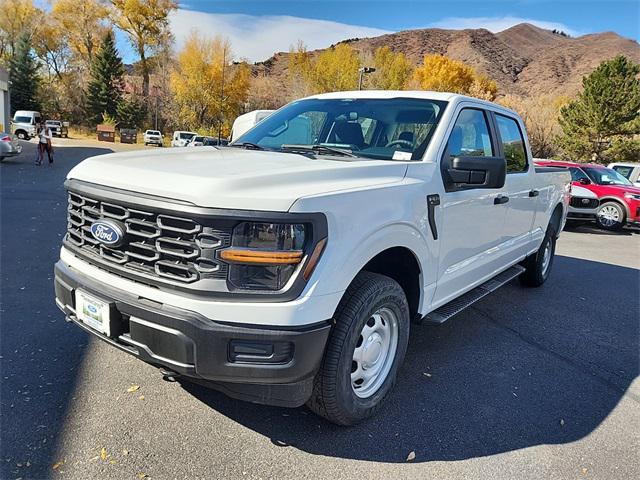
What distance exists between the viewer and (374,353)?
291 centimetres

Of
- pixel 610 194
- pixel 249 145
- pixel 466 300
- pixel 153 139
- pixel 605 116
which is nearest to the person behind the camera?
pixel 249 145

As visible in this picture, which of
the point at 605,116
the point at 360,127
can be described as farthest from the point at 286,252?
the point at 605,116

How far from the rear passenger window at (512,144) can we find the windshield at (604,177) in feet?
32.1

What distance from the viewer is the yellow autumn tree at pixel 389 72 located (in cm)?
5200

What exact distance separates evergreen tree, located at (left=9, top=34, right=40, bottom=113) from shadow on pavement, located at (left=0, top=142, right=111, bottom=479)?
5317cm

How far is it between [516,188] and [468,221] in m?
1.22

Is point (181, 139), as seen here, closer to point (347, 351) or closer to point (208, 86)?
point (208, 86)

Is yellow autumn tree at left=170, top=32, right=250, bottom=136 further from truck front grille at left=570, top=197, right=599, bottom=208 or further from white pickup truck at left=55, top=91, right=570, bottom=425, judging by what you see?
white pickup truck at left=55, top=91, right=570, bottom=425

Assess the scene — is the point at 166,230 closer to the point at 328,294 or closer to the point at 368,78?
the point at 328,294

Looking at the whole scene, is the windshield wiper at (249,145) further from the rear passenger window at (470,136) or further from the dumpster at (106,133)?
the dumpster at (106,133)

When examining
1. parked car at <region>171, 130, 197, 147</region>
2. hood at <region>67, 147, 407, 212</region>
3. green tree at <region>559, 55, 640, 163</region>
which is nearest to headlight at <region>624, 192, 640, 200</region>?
hood at <region>67, 147, 407, 212</region>

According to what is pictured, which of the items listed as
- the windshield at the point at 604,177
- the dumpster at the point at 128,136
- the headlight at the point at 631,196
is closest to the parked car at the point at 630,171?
the windshield at the point at 604,177

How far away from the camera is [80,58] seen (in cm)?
5528

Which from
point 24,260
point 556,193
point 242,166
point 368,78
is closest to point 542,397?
point 242,166
